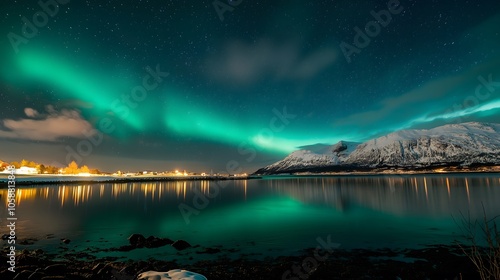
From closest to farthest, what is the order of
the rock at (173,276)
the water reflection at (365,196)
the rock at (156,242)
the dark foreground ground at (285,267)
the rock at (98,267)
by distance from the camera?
the rock at (173,276)
the dark foreground ground at (285,267)
the rock at (98,267)
the rock at (156,242)
the water reflection at (365,196)

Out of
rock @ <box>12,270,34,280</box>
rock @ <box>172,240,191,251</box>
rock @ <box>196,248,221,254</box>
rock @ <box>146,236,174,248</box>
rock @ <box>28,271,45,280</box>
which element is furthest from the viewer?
rock @ <box>146,236,174,248</box>

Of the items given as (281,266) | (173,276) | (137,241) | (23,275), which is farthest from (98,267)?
(281,266)

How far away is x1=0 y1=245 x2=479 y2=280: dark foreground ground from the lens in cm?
1421

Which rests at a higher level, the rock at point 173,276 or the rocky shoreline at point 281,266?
the rock at point 173,276

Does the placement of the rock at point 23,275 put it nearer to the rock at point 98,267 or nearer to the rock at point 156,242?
the rock at point 98,267

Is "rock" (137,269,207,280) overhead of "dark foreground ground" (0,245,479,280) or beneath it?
overhead

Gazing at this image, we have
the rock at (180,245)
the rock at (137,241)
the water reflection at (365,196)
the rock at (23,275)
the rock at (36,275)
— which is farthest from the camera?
the water reflection at (365,196)

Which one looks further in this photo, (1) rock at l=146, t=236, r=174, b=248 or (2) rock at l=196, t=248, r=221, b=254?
(1) rock at l=146, t=236, r=174, b=248

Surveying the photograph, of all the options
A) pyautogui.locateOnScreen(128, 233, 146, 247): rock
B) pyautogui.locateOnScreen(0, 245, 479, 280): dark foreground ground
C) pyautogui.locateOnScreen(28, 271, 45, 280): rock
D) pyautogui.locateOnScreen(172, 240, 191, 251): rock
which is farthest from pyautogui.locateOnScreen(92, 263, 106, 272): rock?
pyautogui.locateOnScreen(172, 240, 191, 251): rock

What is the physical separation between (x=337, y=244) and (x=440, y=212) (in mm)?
24663

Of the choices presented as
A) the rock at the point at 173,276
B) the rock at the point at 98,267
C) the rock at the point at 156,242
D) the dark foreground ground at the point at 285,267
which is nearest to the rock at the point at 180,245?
the rock at the point at 156,242

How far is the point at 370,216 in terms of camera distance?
3575 cm

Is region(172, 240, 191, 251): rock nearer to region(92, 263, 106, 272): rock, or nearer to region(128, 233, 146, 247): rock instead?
region(128, 233, 146, 247): rock

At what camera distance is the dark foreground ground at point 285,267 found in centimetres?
1421
